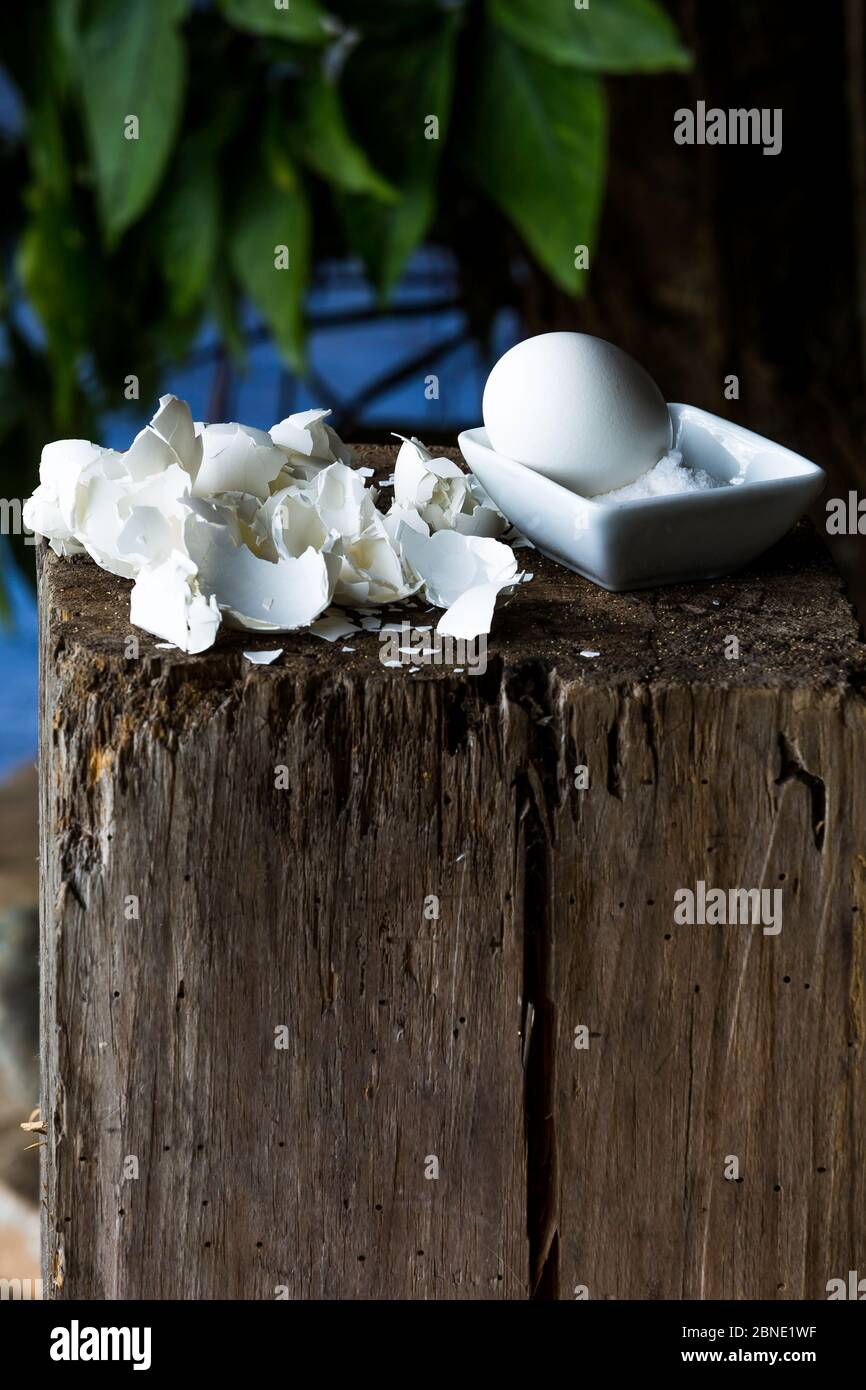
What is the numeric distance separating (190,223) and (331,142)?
30cm

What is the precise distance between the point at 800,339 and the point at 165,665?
1790 millimetres

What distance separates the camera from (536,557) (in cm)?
89

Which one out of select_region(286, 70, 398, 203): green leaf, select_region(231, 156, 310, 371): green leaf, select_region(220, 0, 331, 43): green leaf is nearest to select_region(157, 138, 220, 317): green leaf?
select_region(231, 156, 310, 371): green leaf

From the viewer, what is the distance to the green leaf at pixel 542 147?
6.17 ft

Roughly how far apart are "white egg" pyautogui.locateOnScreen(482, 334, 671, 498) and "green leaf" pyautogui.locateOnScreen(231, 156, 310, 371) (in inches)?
51.8

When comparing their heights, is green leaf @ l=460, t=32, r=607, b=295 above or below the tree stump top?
above

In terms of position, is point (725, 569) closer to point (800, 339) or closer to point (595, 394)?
point (595, 394)

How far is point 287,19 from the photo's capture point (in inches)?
69.6

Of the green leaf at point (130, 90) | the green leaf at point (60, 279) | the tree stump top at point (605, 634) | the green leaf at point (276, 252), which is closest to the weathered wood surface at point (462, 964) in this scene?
the tree stump top at point (605, 634)

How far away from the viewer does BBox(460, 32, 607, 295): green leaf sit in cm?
188

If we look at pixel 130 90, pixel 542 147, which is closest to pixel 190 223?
pixel 130 90

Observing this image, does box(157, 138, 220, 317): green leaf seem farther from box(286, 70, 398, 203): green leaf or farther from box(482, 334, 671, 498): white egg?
box(482, 334, 671, 498): white egg

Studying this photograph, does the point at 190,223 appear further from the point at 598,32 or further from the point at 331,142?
the point at 598,32

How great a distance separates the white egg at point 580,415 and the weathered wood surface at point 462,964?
0.26 ft
